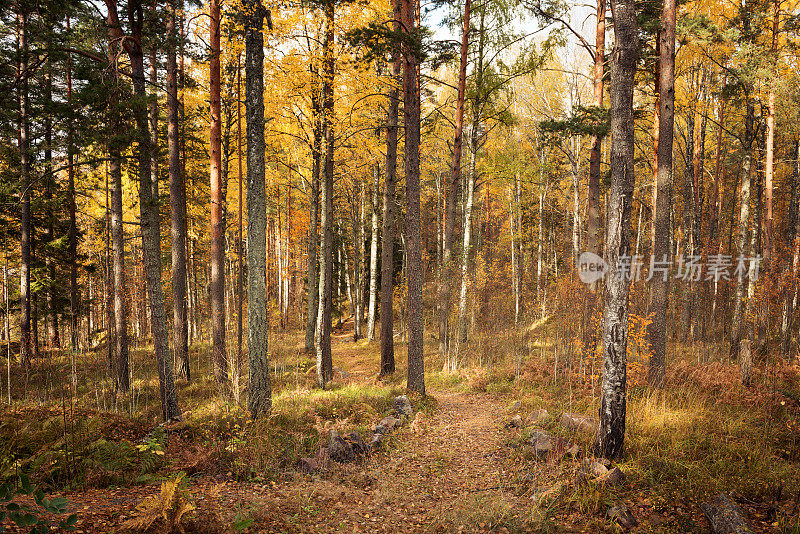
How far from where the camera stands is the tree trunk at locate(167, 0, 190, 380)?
9438 mm

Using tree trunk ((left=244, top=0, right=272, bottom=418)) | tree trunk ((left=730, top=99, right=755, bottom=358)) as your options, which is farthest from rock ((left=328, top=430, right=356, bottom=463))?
tree trunk ((left=730, top=99, right=755, bottom=358))

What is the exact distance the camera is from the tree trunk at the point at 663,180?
27.5 feet

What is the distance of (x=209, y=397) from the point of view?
991 cm

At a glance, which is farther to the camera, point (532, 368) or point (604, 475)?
point (532, 368)

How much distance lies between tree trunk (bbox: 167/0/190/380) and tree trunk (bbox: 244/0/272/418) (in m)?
2.19

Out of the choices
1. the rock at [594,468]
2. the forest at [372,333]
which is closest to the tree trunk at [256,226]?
the forest at [372,333]

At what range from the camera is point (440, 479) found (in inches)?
228

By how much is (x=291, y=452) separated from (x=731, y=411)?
8.61 m

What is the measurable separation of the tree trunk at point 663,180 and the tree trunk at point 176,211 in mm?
10693

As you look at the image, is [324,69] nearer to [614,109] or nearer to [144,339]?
[614,109]

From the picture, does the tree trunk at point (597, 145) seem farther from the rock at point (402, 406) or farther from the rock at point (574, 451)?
the rock at point (402, 406)

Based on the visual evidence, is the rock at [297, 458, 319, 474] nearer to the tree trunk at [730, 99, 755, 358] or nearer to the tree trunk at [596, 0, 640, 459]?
the tree trunk at [596, 0, 640, 459]

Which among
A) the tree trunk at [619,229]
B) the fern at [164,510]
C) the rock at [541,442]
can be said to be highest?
the tree trunk at [619,229]

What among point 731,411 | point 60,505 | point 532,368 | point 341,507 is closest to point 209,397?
point 341,507
